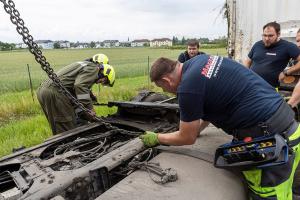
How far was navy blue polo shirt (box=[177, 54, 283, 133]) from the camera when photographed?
240cm

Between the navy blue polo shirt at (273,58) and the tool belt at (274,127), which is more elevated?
the navy blue polo shirt at (273,58)

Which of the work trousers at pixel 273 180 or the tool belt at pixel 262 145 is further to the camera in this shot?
the work trousers at pixel 273 180

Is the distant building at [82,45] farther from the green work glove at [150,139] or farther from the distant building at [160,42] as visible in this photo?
the green work glove at [150,139]

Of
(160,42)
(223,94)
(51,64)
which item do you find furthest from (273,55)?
(160,42)

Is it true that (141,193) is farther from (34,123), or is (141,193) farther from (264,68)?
(34,123)

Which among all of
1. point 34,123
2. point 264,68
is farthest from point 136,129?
point 34,123

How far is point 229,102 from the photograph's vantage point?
2471 mm

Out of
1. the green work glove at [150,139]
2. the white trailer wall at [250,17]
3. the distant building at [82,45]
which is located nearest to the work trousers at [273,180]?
the green work glove at [150,139]

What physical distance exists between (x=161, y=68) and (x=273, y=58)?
111 inches

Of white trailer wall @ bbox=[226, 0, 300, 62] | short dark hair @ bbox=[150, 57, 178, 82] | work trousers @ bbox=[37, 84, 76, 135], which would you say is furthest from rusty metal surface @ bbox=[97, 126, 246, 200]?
white trailer wall @ bbox=[226, 0, 300, 62]

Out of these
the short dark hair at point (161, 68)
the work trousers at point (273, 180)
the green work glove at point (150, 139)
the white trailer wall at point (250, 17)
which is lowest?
the work trousers at point (273, 180)

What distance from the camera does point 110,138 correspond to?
3828 mm

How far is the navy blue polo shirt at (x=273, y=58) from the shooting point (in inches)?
183

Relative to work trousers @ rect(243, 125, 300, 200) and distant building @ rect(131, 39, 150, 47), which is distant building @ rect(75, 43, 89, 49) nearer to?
distant building @ rect(131, 39, 150, 47)
